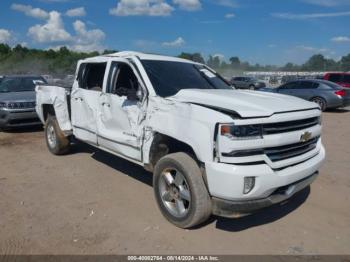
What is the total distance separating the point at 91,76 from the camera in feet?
20.5

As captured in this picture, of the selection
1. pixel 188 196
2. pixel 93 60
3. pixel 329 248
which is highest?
pixel 93 60

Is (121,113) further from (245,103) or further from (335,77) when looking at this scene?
(335,77)

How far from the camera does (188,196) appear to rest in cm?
388

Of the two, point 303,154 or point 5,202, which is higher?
point 303,154

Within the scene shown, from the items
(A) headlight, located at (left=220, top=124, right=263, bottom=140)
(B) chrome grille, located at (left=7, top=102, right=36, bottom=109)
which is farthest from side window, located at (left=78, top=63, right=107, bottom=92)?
(B) chrome grille, located at (left=7, top=102, right=36, bottom=109)

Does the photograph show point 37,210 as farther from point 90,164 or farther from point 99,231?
point 90,164

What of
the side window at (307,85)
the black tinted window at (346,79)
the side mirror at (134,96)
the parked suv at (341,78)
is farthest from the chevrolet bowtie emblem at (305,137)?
the black tinted window at (346,79)

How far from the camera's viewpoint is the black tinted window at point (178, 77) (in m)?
4.74

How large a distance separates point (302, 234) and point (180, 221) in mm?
1404

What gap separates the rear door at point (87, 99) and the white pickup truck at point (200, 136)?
1.7 inches

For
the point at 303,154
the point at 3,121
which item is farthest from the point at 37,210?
the point at 3,121

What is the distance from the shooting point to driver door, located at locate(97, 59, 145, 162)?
4641 mm

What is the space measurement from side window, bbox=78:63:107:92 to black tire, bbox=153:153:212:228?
2445mm

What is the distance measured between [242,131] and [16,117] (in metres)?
7.97
